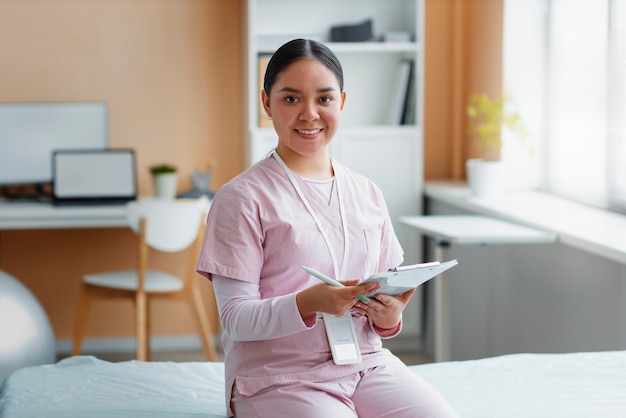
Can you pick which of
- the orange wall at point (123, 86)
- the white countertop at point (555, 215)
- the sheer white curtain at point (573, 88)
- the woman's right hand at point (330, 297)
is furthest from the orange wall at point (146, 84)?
the woman's right hand at point (330, 297)

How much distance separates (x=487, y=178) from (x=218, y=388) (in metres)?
1.85

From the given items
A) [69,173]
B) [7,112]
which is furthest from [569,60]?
[7,112]

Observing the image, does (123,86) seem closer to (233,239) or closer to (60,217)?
(60,217)

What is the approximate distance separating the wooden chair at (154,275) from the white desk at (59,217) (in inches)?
5.5

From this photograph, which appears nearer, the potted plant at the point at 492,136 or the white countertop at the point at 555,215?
the white countertop at the point at 555,215

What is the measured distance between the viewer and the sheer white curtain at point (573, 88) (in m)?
3.22

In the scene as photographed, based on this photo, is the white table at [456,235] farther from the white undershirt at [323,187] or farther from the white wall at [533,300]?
the white undershirt at [323,187]

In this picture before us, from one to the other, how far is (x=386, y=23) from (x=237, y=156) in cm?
89

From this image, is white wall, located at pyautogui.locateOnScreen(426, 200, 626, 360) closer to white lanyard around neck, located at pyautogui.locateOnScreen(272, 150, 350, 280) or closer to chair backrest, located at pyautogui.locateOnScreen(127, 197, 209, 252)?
chair backrest, located at pyautogui.locateOnScreen(127, 197, 209, 252)

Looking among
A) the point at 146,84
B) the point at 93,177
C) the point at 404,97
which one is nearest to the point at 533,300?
the point at 404,97

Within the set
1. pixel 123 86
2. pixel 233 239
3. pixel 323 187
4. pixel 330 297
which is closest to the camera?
pixel 330 297

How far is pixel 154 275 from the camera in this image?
385 cm

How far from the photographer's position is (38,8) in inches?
162

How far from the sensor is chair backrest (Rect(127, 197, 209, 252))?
11.5 ft
